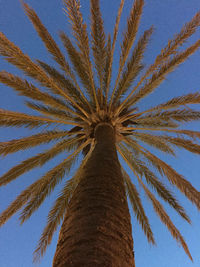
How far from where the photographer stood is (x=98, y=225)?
2.60 metres

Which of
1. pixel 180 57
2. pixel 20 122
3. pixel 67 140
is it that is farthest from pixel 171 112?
pixel 20 122

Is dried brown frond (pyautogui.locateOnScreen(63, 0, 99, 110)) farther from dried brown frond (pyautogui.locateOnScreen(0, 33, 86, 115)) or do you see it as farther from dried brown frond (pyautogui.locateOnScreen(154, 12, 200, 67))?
dried brown frond (pyautogui.locateOnScreen(154, 12, 200, 67))

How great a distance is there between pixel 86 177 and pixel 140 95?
3544mm

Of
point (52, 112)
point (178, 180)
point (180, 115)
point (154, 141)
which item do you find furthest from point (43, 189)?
point (180, 115)

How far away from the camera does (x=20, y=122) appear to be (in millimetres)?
6227

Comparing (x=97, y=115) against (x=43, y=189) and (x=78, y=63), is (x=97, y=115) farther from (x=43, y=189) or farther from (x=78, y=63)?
(x=43, y=189)

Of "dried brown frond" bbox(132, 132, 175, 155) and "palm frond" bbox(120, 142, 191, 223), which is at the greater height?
"dried brown frond" bbox(132, 132, 175, 155)

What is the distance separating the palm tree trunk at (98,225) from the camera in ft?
7.47

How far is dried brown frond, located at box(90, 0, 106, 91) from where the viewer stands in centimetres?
522

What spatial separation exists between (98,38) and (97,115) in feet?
6.74

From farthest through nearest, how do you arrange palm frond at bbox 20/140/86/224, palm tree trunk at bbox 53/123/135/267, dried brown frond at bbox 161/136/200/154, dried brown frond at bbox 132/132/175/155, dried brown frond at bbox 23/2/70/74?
dried brown frond at bbox 132/132/175/155, palm frond at bbox 20/140/86/224, dried brown frond at bbox 161/136/200/154, dried brown frond at bbox 23/2/70/74, palm tree trunk at bbox 53/123/135/267

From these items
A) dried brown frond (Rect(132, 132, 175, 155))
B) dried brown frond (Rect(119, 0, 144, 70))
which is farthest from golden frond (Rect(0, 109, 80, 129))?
dried brown frond (Rect(119, 0, 144, 70))

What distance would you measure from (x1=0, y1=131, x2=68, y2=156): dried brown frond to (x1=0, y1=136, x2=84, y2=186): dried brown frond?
300 millimetres

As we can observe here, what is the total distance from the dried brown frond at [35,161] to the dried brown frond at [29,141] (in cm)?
30
